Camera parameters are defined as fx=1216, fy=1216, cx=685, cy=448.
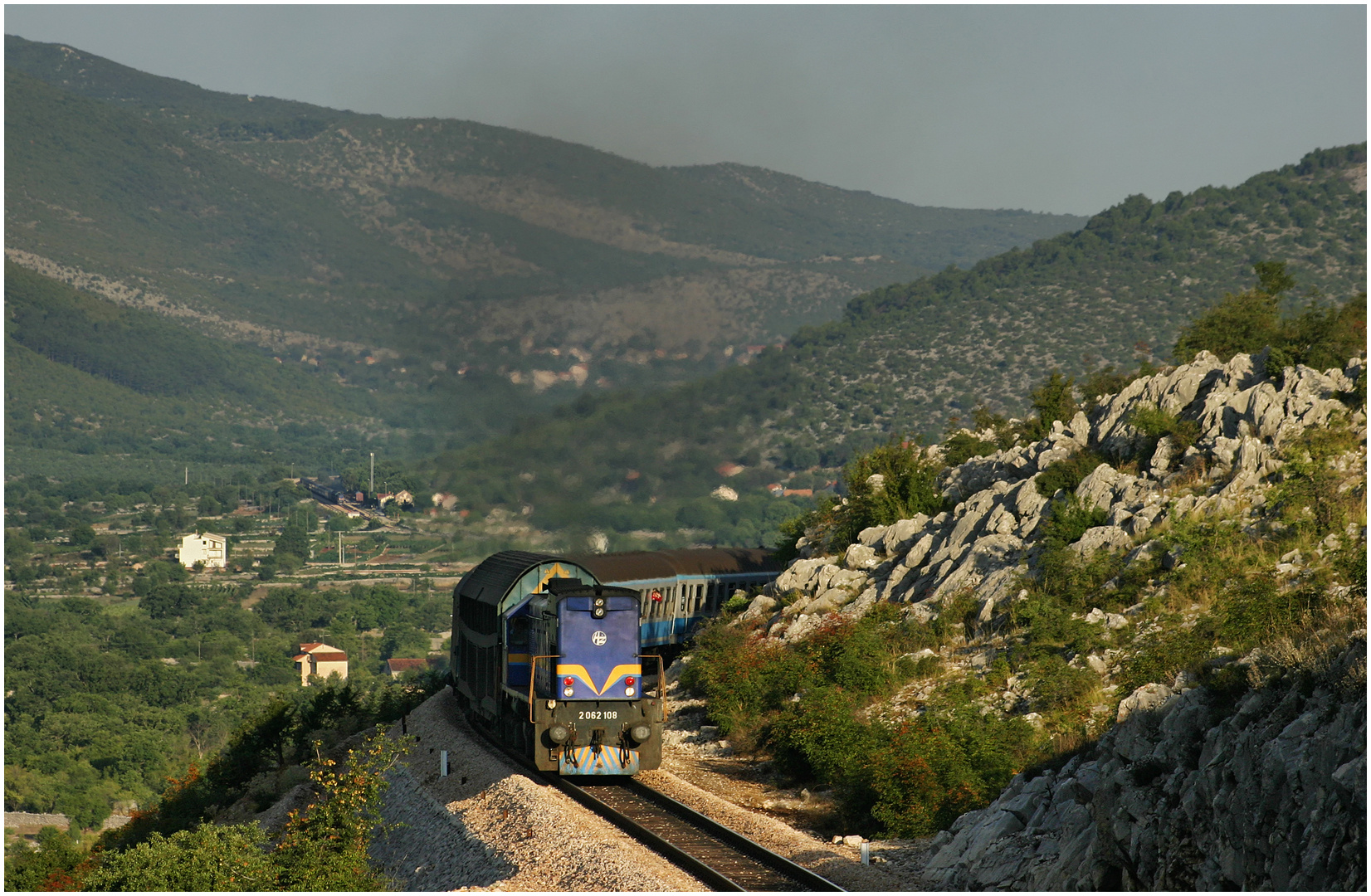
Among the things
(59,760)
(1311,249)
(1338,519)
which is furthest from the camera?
(1311,249)

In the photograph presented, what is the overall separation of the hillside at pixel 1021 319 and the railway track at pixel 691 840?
69.4m

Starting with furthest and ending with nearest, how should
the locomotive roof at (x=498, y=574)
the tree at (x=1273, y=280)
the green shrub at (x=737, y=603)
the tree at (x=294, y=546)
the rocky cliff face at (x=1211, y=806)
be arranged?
the tree at (x=294, y=546) < the tree at (x=1273, y=280) < the green shrub at (x=737, y=603) < the locomotive roof at (x=498, y=574) < the rocky cliff face at (x=1211, y=806)

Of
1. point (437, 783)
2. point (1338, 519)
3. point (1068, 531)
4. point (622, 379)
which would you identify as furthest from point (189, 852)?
point (622, 379)

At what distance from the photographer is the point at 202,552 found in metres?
198

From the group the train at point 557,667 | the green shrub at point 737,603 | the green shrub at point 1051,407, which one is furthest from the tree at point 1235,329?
the train at point 557,667

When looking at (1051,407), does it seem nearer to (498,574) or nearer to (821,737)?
(821,737)

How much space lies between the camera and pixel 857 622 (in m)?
32.2

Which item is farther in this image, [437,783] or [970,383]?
[970,383]

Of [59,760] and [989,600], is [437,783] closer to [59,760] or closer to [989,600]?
[989,600]

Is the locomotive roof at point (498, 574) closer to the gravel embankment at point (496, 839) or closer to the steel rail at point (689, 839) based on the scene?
the gravel embankment at point (496, 839)

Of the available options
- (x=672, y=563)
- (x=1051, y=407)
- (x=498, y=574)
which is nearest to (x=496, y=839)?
(x=498, y=574)

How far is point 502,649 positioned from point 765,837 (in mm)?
8677

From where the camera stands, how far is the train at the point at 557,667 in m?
23.2

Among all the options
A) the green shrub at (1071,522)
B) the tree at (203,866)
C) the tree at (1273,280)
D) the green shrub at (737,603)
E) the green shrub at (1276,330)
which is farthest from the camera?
the tree at (1273,280)
